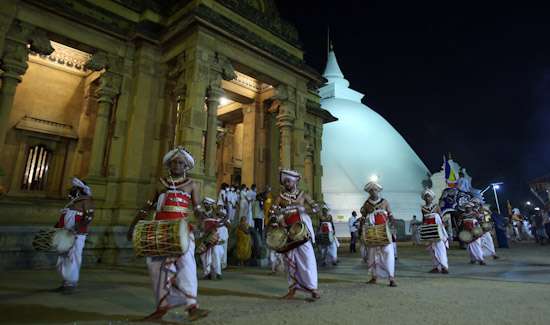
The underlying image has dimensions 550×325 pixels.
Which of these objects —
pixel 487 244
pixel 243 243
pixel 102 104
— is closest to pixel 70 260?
pixel 243 243

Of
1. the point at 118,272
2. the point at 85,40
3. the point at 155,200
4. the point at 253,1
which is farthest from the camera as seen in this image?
the point at 253,1

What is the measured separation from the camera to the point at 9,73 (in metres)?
9.32

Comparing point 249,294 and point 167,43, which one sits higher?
point 167,43

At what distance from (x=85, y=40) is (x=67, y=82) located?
4.08 meters

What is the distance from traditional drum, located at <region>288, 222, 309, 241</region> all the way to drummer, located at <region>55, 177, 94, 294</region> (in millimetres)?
3819

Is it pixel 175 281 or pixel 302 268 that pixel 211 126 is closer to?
pixel 302 268

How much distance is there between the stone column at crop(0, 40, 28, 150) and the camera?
365 inches

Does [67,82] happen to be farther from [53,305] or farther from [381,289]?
[381,289]

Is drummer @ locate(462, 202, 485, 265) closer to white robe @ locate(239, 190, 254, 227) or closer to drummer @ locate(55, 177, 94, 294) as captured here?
white robe @ locate(239, 190, 254, 227)

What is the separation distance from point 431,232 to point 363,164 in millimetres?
22848

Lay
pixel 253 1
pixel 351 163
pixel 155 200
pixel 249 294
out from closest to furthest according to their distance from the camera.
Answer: pixel 155 200 → pixel 249 294 → pixel 253 1 → pixel 351 163

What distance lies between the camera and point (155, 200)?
4.43 meters

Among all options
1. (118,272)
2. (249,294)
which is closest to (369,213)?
(249,294)

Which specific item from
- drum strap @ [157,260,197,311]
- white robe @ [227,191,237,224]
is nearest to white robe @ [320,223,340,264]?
white robe @ [227,191,237,224]
